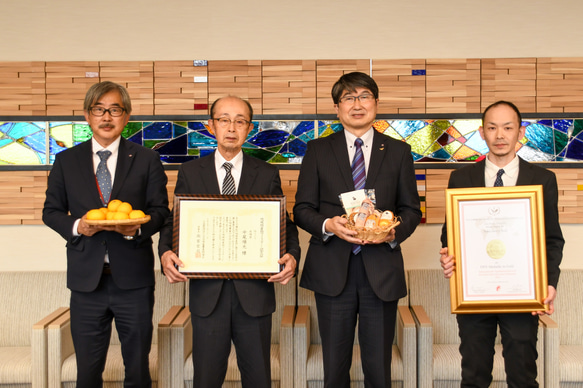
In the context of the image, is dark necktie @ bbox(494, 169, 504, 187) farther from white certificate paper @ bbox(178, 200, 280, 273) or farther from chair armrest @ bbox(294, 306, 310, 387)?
chair armrest @ bbox(294, 306, 310, 387)

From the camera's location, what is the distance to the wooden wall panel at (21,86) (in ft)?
12.3

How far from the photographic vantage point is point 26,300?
343 cm

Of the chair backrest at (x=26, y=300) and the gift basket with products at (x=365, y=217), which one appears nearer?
the gift basket with products at (x=365, y=217)

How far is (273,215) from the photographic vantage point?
7.95ft

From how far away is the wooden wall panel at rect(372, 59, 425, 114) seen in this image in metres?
3.68

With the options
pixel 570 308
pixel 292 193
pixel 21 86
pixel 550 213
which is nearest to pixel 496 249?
pixel 550 213

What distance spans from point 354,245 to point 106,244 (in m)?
1.22

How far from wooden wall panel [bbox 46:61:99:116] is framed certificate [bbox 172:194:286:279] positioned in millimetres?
1840

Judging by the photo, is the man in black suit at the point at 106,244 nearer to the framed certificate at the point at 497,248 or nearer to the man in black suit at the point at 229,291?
the man in black suit at the point at 229,291

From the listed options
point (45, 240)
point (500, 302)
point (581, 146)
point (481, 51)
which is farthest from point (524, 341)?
point (45, 240)

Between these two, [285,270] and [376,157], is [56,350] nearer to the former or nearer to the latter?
[285,270]

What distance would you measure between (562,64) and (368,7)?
1.48 meters

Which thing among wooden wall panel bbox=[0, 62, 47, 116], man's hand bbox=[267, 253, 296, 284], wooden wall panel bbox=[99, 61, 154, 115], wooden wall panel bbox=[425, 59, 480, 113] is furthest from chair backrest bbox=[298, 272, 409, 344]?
wooden wall panel bbox=[0, 62, 47, 116]

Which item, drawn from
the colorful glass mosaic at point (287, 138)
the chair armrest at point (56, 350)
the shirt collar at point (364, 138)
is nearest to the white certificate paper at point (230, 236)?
the shirt collar at point (364, 138)
